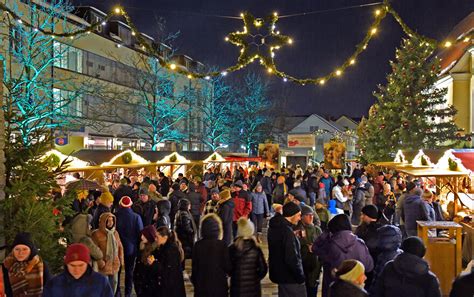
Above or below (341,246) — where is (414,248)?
above

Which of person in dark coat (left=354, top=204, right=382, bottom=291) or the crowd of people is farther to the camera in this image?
person in dark coat (left=354, top=204, right=382, bottom=291)

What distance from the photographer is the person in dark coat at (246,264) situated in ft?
20.1

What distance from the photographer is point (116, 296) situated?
8086mm

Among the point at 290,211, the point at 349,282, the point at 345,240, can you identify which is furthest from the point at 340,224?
the point at 349,282

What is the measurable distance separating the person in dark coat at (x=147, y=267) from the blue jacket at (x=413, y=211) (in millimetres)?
5666

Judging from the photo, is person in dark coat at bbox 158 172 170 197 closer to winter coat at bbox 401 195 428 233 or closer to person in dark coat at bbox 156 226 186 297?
winter coat at bbox 401 195 428 233

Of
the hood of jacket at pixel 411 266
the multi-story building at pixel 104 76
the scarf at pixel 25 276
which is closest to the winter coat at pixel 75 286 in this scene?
the scarf at pixel 25 276

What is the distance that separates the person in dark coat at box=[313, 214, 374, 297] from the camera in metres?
6.02

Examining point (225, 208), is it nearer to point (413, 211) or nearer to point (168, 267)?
point (413, 211)

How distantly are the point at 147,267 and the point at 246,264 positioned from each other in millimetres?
1238

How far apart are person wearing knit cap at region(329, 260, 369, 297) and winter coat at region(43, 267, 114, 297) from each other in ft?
6.76

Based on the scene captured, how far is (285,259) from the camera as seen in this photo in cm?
619

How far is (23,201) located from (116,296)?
2.26m

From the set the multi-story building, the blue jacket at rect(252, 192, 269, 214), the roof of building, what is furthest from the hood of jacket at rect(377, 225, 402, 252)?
the roof of building
